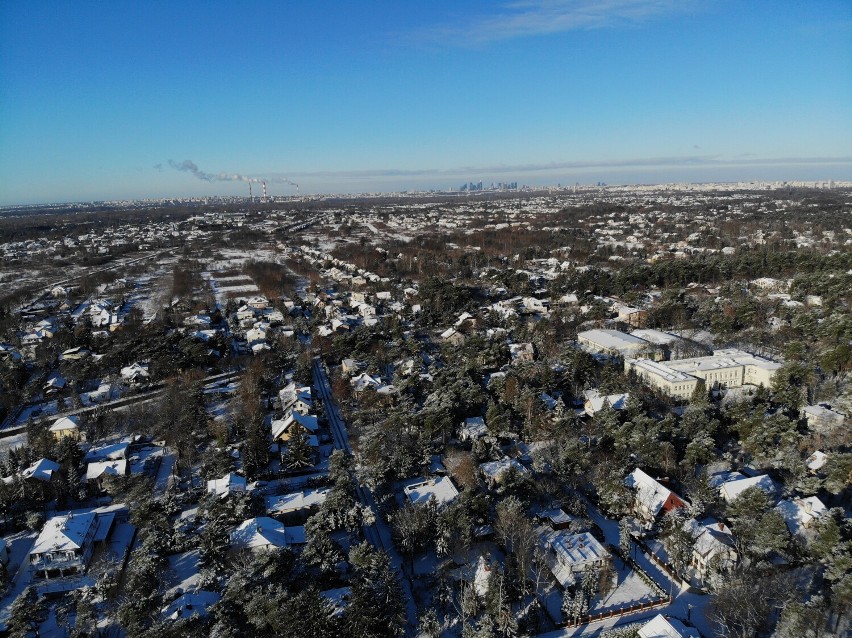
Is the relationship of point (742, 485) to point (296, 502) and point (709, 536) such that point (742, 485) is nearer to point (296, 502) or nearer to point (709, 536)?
point (709, 536)

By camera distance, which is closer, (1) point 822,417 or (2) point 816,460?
(2) point 816,460

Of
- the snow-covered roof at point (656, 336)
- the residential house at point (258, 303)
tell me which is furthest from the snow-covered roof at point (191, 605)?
the residential house at point (258, 303)

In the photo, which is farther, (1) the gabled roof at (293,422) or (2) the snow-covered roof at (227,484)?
(1) the gabled roof at (293,422)

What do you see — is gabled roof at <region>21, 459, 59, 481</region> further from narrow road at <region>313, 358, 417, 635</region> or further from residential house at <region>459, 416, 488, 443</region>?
residential house at <region>459, 416, 488, 443</region>

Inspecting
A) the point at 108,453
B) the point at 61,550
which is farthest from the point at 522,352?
the point at 61,550

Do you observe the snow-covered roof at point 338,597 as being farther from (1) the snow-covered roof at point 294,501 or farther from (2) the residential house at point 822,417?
(2) the residential house at point 822,417

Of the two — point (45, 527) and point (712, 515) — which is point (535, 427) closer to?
point (712, 515)
